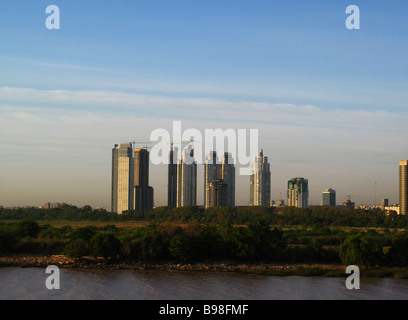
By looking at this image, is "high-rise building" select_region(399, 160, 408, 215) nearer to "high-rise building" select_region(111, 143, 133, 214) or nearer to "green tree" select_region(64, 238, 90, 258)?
"high-rise building" select_region(111, 143, 133, 214)

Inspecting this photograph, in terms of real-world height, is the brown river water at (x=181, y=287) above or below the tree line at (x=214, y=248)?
below

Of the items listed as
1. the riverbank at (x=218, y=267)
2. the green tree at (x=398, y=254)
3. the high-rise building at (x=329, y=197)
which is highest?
the green tree at (x=398, y=254)

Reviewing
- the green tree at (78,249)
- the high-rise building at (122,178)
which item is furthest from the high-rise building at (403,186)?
the green tree at (78,249)

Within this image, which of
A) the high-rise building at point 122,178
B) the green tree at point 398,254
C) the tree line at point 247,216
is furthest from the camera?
the high-rise building at point 122,178

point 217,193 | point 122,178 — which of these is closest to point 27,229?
point 217,193

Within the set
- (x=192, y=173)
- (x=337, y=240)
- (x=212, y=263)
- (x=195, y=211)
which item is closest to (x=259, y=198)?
(x=192, y=173)

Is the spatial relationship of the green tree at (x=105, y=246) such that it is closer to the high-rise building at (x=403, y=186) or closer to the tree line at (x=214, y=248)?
the tree line at (x=214, y=248)
